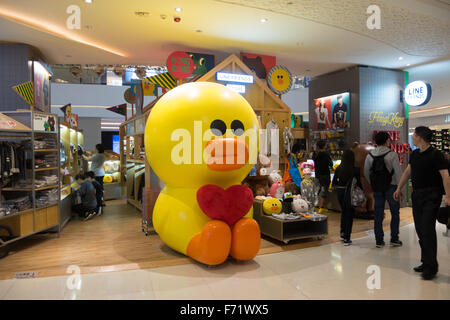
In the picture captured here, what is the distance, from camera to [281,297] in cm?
299

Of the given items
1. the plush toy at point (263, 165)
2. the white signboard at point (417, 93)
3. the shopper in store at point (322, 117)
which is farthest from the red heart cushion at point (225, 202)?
the white signboard at point (417, 93)

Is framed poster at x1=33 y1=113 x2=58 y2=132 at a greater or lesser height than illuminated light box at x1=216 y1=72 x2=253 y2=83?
lesser

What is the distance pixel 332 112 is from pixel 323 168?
188 centimetres

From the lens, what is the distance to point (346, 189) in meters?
4.62

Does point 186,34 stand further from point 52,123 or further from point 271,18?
point 52,123

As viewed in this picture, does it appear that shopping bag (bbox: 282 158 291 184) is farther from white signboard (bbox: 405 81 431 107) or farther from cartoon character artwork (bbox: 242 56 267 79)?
white signboard (bbox: 405 81 431 107)

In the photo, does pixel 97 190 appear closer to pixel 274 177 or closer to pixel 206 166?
pixel 274 177

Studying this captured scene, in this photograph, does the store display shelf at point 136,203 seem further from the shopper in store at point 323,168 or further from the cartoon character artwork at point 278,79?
the shopper in store at point 323,168

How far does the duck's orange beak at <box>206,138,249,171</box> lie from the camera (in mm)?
3480

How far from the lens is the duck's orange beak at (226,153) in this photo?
348 cm

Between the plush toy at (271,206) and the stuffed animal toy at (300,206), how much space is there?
0.22 meters

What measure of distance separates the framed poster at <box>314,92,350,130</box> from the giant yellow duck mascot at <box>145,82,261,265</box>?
14.8 feet
